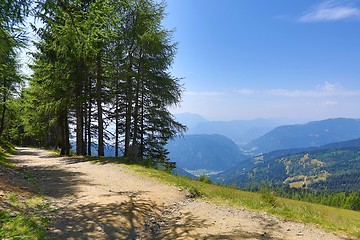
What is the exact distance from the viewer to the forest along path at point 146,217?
6.61 m

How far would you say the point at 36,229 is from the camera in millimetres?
5738

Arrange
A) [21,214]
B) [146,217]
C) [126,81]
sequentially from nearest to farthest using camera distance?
1. [21,214]
2. [146,217]
3. [126,81]

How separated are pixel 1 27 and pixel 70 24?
91.6 inches

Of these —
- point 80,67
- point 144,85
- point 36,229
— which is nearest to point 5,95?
point 80,67

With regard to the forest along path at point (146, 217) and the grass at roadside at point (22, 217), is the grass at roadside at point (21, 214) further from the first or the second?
the forest along path at point (146, 217)

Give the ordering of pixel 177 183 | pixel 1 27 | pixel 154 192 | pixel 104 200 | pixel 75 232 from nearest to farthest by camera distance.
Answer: pixel 75 232
pixel 1 27
pixel 104 200
pixel 154 192
pixel 177 183

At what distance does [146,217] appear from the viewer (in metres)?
7.98

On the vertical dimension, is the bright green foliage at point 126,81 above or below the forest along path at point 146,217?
above

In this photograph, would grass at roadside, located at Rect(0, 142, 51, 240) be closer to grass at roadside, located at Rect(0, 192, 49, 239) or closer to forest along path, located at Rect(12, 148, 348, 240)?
grass at roadside, located at Rect(0, 192, 49, 239)

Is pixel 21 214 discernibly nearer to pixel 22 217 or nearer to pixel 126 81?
pixel 22 217

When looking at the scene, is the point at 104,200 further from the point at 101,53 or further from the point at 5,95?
the point at 5,95

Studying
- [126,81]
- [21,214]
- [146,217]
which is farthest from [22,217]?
[126,81]

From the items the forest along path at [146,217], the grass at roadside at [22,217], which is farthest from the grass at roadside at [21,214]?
the forest along path at [146,217]

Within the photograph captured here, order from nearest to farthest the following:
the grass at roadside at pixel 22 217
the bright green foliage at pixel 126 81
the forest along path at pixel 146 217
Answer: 1. the grass at roadside at pixel 22 217
2. the forest along path at pixel 146 217
3. the bright green foliage at pixel 126 81
